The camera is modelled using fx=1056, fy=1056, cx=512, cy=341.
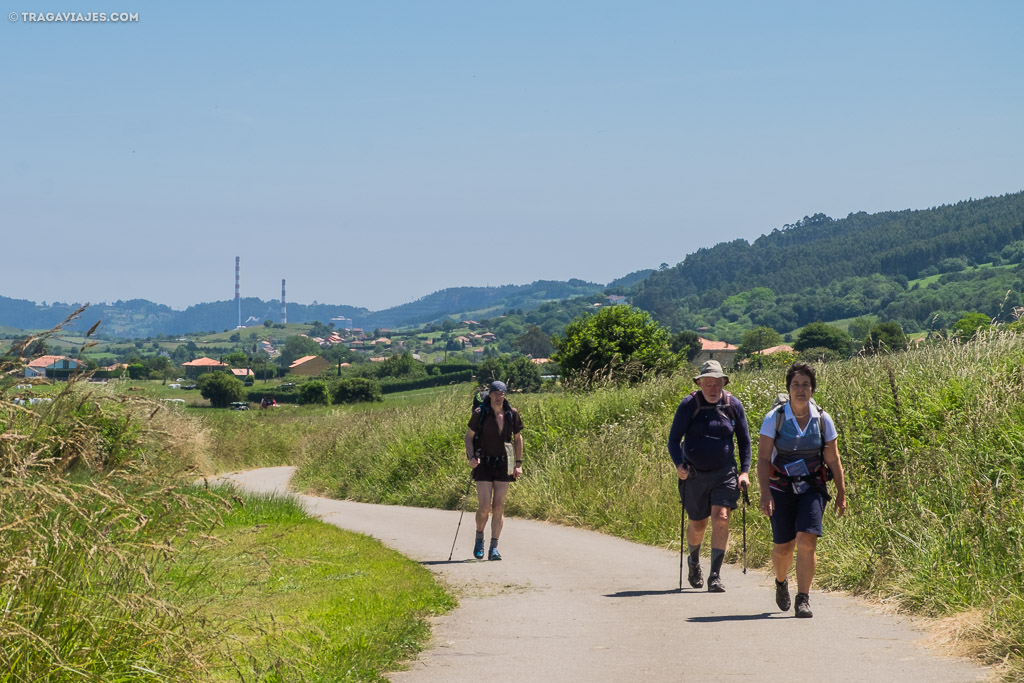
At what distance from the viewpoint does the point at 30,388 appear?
614cm

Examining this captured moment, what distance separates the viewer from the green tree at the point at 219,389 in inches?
4144

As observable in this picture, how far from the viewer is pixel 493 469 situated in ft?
39.2

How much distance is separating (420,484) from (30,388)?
15.2m

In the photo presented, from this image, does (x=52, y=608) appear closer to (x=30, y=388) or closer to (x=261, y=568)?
(x=30, y=388)

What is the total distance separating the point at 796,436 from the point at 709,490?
1.73 m

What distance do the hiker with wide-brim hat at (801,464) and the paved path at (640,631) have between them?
1.93 feet

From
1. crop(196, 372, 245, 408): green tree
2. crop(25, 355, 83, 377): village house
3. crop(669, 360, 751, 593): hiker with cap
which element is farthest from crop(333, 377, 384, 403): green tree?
crop(25, 355, 83, 377): village house

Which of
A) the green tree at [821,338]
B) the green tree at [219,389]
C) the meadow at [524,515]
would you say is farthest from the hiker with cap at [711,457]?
the green tree at [821,338]

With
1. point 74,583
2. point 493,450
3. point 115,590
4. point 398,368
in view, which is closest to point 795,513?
point 493,450

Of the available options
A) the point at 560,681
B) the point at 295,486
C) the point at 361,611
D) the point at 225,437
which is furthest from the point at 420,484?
the point at 225,437

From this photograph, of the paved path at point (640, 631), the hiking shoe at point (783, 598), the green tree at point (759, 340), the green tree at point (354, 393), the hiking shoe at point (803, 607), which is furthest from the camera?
the green tree at point (759, 340)

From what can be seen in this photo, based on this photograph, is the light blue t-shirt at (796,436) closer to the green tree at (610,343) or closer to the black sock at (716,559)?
the black sock at (716,559)

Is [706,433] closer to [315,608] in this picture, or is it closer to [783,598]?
[783,598]

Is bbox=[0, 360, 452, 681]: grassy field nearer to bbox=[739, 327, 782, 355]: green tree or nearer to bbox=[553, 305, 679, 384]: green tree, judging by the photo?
bbox=[553, 305, 679, 384]: green tree
